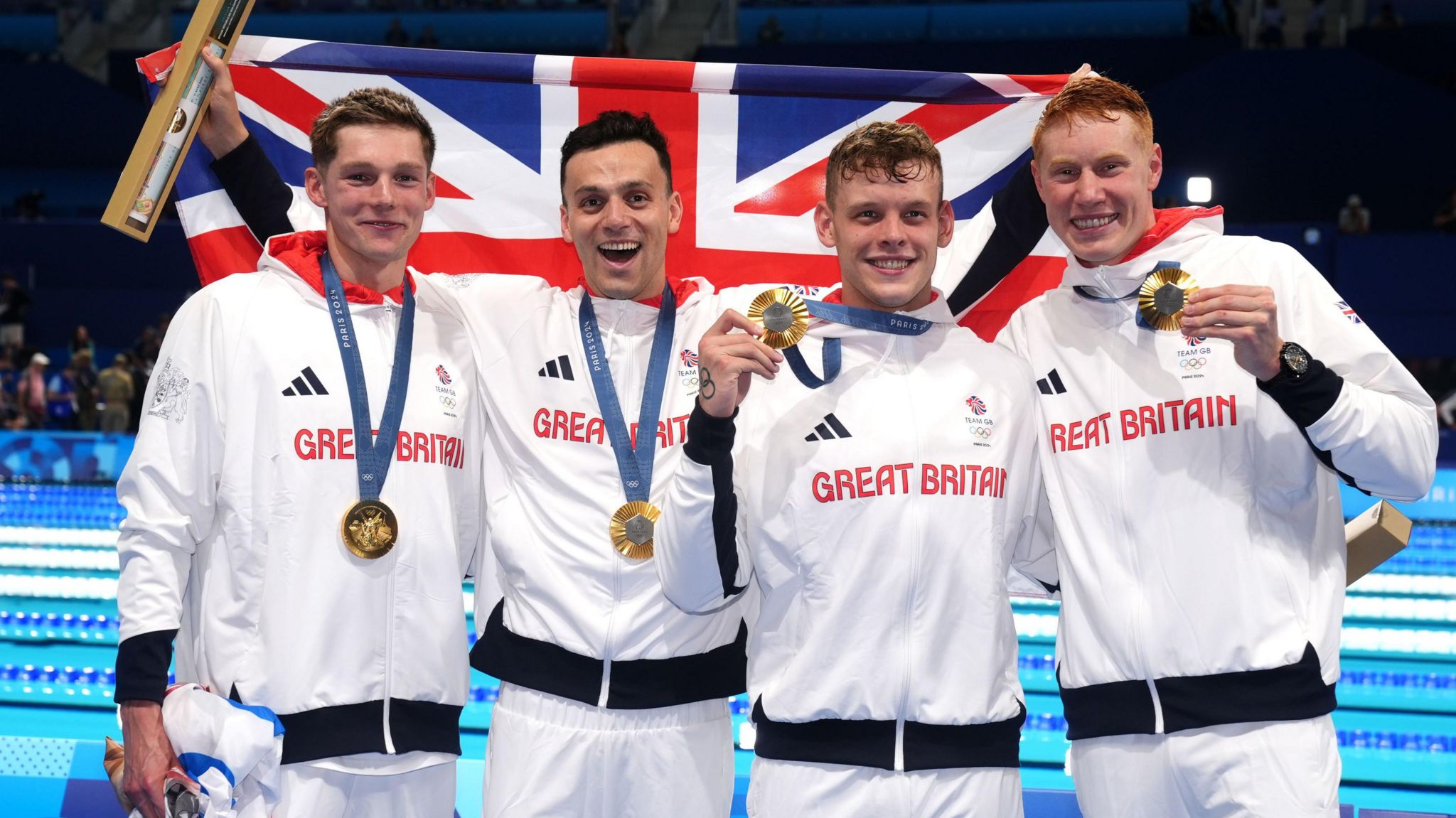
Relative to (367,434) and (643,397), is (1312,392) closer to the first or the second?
(643,397)

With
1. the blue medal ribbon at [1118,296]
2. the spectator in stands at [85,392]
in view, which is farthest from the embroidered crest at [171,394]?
the spectator in stands at [85,392]

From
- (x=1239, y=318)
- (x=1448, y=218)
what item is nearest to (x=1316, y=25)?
(x=1448, y=218)

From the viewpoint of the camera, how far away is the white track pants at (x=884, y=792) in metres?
2.31

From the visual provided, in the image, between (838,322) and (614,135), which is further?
(614,135)

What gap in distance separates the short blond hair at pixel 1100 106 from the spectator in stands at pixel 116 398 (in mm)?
11222

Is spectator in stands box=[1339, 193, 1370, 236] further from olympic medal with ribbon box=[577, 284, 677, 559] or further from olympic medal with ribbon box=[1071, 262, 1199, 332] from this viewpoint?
olympic medal with ribbon box=[577, 284, 677, 559]

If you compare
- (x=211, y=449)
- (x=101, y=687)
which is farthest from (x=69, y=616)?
(x=211, y=449)

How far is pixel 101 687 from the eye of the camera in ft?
20.3

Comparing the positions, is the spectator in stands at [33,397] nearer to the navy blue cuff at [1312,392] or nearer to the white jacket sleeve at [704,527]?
the white jacket sleeve at [704,527]

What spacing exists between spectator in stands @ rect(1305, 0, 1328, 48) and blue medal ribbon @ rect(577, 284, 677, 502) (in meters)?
13.9

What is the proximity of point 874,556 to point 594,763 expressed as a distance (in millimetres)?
715

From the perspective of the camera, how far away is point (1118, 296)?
258cm

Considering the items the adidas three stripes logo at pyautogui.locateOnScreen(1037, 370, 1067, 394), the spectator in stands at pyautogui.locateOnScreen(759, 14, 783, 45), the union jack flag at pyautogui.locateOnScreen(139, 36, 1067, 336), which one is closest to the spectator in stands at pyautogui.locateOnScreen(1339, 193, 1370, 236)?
the spectator in stands at pyautogui.locateOnScreen(759, 14, 783, 45)

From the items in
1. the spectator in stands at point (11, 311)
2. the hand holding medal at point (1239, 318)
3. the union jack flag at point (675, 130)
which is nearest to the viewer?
the hand holding medal at point (1239, 318)
